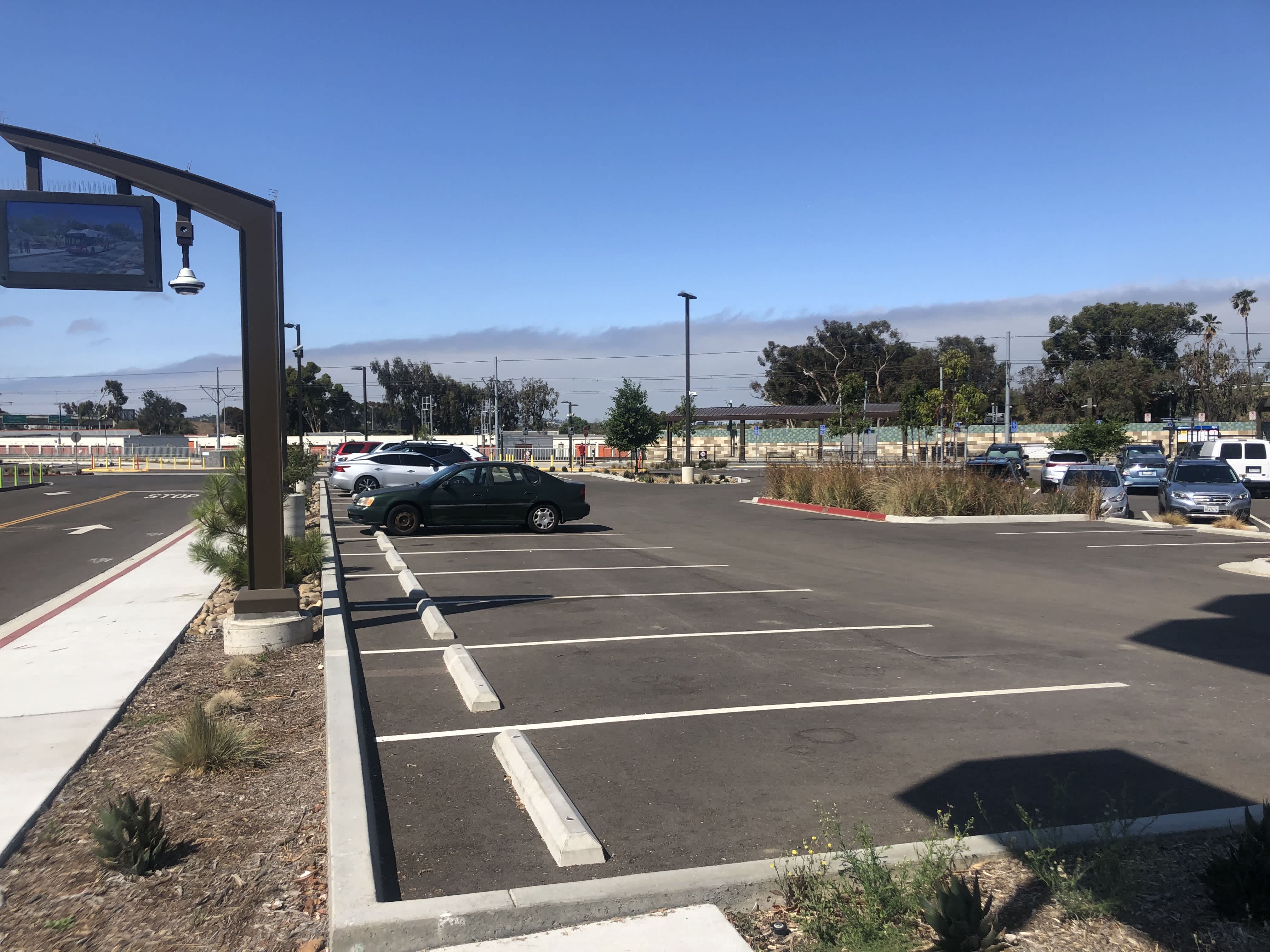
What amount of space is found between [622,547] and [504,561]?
282cm

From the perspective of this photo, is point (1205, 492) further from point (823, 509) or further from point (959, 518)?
point (823, 509)

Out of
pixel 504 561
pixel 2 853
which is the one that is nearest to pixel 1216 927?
pixel 2 853

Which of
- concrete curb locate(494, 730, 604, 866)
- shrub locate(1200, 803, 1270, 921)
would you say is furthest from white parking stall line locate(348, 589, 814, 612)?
shrub locate(1200, 803, 1270, 921)

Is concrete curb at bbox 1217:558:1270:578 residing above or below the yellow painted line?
below

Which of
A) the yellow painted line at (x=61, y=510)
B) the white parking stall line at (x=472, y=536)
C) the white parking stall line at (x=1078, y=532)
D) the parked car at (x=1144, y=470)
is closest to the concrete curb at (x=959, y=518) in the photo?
the white parking stall line at (x=1078, y=532)

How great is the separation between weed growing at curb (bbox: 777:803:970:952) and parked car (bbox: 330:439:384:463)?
30123mm

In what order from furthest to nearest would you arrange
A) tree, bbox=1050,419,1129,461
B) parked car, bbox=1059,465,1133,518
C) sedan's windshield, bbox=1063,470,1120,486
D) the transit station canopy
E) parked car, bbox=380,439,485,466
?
the transit station canopy < tree, bbox=1050,419,1129,461 < parked car, bbox=380,439,485,466 < sedan's windshield, bbox=1063,470,1120,486 < parked car, bbox=1059,465,1133,518

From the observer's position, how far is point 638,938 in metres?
3.79

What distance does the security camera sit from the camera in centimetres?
941

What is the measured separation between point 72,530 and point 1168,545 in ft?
72.5

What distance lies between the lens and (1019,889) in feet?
13.7

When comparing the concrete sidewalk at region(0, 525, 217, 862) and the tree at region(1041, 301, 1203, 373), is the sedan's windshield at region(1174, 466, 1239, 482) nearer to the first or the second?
the concrete sidewalk at region(0, 525, 217, 862)

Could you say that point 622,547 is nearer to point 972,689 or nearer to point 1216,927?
point 972,689

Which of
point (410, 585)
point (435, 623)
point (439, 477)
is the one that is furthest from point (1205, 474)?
point (435, 623)
